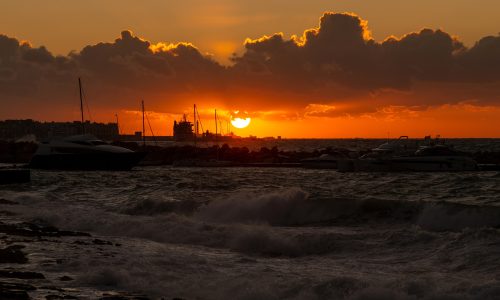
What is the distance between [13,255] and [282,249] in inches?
267

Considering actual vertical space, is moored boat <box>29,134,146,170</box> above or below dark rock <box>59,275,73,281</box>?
above

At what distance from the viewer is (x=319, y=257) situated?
14797 mm

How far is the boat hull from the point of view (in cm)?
6119

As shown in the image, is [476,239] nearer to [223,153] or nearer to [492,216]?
[492,216]

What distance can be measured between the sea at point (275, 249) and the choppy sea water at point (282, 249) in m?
0.03

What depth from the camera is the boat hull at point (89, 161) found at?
201ft

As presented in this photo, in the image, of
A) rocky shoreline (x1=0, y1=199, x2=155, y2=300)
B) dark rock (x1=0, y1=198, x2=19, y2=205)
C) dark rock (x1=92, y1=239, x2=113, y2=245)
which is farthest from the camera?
dark rock (x1=0, y1=198, x2=19, y2=205)

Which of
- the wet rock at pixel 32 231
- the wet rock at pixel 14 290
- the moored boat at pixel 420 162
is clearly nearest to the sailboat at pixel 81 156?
the moored boat at pixel 420 162

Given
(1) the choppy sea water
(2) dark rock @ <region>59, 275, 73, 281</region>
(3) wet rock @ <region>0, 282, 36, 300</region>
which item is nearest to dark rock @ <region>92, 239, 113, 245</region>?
(1) the choppy sea water

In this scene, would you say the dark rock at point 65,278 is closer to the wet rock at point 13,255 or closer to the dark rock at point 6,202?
the wet rock at point 13,255

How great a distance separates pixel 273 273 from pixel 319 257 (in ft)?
8.80

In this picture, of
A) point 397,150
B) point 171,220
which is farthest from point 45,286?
point 397,150

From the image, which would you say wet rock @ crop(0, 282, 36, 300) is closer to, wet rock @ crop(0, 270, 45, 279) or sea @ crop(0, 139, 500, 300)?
sea @ crop(0, 139, 500, 300)

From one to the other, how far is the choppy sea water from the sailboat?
34.9 metres
